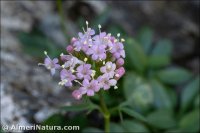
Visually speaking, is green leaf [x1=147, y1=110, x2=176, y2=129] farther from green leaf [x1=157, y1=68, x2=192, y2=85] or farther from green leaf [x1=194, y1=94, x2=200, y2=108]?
green leaf [x1=157, y1=68, x2=192, y2=85]

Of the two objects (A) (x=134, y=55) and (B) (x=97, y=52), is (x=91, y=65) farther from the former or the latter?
(A) (x=134, y=55)

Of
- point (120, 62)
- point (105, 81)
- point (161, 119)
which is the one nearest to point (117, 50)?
point (120, 62)

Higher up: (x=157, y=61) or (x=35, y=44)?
(x=35, y=44)

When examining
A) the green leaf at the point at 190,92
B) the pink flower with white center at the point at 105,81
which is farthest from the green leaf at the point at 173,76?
the pink flower with white center at the point at 105,81

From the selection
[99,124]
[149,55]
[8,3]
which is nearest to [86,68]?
[99,124]

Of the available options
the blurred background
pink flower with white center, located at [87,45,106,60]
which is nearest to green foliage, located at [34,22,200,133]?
the blurred background

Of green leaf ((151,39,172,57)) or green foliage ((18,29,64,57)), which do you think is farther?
green leaf ((151,39,172,57))

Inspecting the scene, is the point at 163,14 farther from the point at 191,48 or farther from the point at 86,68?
the point at 86,68

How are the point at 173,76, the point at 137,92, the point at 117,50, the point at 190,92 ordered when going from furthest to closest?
the point at 173,76 → the point at 190,92 → the point at 137,92 → the point at 117,50
